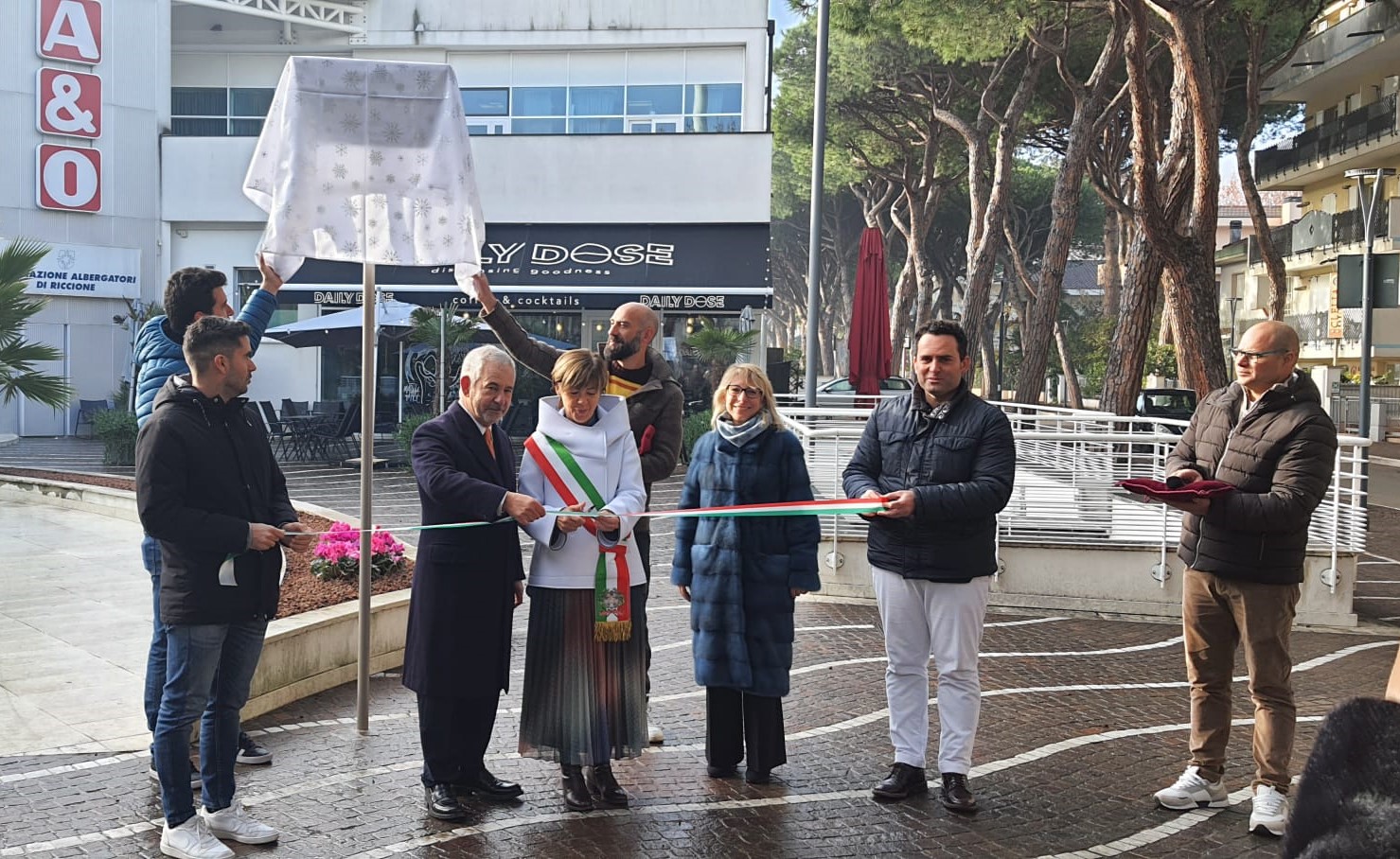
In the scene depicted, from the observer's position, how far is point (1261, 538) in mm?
5328

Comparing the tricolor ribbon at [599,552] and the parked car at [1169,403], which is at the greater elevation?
the parked car at [1169,403]

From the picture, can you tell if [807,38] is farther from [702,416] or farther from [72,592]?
[72,592]

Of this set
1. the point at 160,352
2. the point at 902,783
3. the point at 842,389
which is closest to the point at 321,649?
the point at 160,352

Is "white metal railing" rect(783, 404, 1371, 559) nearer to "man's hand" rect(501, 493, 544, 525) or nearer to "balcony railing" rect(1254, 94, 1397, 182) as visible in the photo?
"man's hand" rect(501, 493, 544, 525)

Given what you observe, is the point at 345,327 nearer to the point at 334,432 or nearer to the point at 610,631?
the point at 334,432

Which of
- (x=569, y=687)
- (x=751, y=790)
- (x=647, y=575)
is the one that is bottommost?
(x=751, y=790)

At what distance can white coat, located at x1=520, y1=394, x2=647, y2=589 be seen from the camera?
5473mm

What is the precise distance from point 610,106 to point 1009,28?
33.1 feet

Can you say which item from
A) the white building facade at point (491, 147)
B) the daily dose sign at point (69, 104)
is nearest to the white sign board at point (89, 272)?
the white building facade at point (491, 147)

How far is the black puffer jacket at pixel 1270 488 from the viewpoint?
5234 millimetres

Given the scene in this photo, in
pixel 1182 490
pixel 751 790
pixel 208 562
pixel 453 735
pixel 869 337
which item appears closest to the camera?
pixel 208 562

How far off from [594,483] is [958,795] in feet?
6.35

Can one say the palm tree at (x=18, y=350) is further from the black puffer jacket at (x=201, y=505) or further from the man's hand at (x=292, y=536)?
the black puffer jacket at (x=201, y=505)

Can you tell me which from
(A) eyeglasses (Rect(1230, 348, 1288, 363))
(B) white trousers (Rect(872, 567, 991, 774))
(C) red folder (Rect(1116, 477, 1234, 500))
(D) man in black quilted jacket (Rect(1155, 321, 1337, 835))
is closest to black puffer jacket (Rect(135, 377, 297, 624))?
(B) white trousers (Rect(872, 567, 991, 774))
